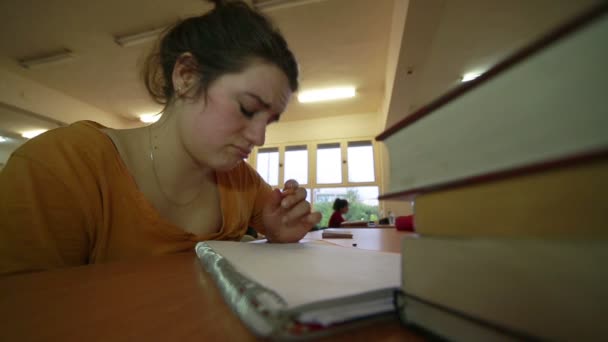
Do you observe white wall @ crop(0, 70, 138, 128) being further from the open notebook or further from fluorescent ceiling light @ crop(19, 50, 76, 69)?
the open notebook

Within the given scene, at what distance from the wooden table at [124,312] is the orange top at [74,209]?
0.14 m

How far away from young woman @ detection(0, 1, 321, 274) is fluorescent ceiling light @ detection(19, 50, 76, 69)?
285cm

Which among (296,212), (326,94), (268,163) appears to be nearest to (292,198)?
(296,212)

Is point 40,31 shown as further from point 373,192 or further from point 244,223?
point 373,192

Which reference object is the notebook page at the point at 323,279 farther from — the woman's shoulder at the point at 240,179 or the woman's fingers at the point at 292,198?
the woman's shoulder at the point at 240,179

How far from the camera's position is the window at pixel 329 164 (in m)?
4.02

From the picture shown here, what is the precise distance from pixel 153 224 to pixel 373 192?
11.9 feet

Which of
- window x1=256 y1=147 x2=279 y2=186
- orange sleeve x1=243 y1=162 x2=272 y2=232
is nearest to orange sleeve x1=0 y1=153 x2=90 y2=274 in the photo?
orange sleeve x1=243 y1=162 x2=272 y2=232

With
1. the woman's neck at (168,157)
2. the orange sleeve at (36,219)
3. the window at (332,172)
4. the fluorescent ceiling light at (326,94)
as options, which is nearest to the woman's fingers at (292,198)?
the woman's neck at (168,157)

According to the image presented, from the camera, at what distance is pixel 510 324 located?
0.09 meters

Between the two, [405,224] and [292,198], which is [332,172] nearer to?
[405,224]

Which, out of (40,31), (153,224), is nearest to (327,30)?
(153,224)

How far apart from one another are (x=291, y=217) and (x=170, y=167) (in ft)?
1.11

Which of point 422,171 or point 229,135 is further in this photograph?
point 229,135
